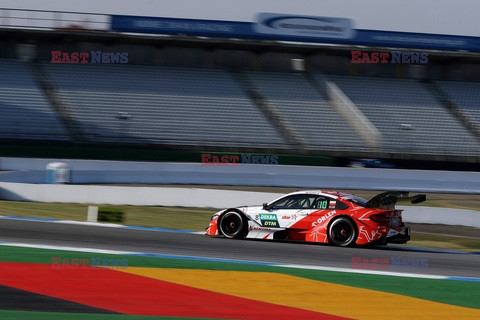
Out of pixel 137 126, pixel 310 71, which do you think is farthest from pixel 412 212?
pixel 310 71

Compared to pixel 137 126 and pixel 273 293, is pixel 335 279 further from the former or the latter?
pixel 137 126

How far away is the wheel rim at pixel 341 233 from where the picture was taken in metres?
13.6

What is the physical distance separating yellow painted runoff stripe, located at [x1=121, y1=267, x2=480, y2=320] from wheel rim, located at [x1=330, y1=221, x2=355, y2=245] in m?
3.83

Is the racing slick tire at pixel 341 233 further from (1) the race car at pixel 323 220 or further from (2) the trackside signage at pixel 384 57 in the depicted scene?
(2) the trackside signage at pixel 384 57

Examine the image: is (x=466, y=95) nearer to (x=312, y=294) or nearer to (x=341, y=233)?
(x=341, y=233)

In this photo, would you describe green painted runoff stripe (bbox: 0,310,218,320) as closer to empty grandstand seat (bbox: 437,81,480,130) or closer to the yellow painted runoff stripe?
the yellow painted runoff stripe

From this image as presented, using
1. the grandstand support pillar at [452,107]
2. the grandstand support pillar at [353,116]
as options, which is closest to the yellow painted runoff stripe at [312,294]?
the grandstand support pillar at [353,116]

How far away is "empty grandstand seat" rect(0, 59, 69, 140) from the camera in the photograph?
32875 mm

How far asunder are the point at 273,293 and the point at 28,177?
17401 mm

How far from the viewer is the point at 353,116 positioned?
123 ft

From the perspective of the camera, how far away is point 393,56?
41.2m

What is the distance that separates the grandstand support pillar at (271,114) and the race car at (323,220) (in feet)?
69.3

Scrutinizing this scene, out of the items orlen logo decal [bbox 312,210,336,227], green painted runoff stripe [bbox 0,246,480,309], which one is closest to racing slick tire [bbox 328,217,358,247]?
orlen logo decal [bbox 312,210,336,227]

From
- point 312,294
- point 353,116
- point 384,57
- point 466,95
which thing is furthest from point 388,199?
point 466,95
